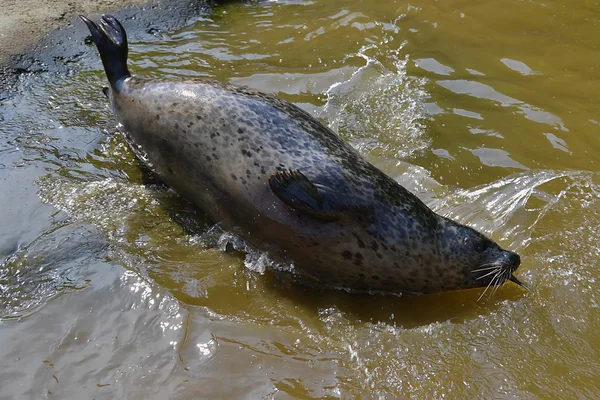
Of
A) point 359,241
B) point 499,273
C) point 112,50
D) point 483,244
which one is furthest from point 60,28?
point 499,273

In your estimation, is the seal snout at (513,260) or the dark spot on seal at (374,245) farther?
the dark spot on seal at (374,245)

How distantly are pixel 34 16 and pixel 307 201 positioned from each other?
18.1 ft

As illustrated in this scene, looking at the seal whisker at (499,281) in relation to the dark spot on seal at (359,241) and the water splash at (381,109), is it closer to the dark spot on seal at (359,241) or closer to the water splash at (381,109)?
the dark spot on seal at (359,241)

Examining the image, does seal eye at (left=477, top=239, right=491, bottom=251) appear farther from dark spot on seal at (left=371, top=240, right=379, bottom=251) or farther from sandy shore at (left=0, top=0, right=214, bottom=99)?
sandy shore at (left=0, top=0, right=214, bottom=99)

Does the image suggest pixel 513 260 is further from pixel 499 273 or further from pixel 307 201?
pixel 307 201

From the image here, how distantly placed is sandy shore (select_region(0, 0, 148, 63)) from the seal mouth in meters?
5.51

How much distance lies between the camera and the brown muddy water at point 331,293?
2809 millimetres

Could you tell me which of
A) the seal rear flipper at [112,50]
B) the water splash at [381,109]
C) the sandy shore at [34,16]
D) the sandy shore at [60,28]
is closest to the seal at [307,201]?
the water splash at [381,109]

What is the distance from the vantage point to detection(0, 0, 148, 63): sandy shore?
6414mm

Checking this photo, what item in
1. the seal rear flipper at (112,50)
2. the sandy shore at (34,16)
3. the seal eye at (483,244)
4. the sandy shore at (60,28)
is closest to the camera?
the seal eye at (483,244)

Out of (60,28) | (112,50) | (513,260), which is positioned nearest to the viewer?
(513,260)

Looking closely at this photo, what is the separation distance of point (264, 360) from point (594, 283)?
202 centimetres

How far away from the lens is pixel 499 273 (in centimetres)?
340

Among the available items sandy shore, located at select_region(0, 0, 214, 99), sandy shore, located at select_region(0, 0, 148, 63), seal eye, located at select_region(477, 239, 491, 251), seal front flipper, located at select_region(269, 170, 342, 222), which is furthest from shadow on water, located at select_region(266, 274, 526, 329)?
sandy shore, located at select_region(0, 0, 148, 63)
